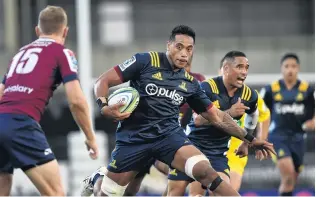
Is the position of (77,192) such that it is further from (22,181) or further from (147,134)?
(147,134)

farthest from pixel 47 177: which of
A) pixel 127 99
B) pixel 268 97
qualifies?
pixel 268 97

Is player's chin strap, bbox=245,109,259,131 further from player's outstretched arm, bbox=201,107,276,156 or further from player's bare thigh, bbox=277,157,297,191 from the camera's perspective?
player's bare thigh, bbox=277,157,297,191

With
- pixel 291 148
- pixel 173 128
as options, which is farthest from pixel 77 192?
pixel 173 128

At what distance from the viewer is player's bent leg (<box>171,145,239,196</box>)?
289 inches

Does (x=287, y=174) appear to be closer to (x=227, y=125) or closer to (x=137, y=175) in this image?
(x=137, y=175)

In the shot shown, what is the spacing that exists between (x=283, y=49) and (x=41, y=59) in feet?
66.0

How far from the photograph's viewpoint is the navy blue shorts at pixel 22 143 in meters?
6.65

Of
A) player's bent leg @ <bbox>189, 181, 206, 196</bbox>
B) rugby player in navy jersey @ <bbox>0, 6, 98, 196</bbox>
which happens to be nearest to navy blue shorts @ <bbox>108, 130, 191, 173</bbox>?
rugby player in navy jersey @ <bbox>0, 6, 98, 196</bbox>

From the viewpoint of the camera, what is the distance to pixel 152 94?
780 centimetres

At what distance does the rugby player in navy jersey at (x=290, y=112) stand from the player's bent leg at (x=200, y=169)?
14.6ft

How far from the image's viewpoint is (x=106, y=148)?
53.3 ft

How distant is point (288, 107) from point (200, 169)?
191 inches

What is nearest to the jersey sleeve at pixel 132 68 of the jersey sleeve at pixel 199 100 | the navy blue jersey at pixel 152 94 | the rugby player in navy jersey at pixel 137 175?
the navy blue jersey at pixel 152 94

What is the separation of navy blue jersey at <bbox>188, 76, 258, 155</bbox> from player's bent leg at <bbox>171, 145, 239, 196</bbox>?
45.7 inches
